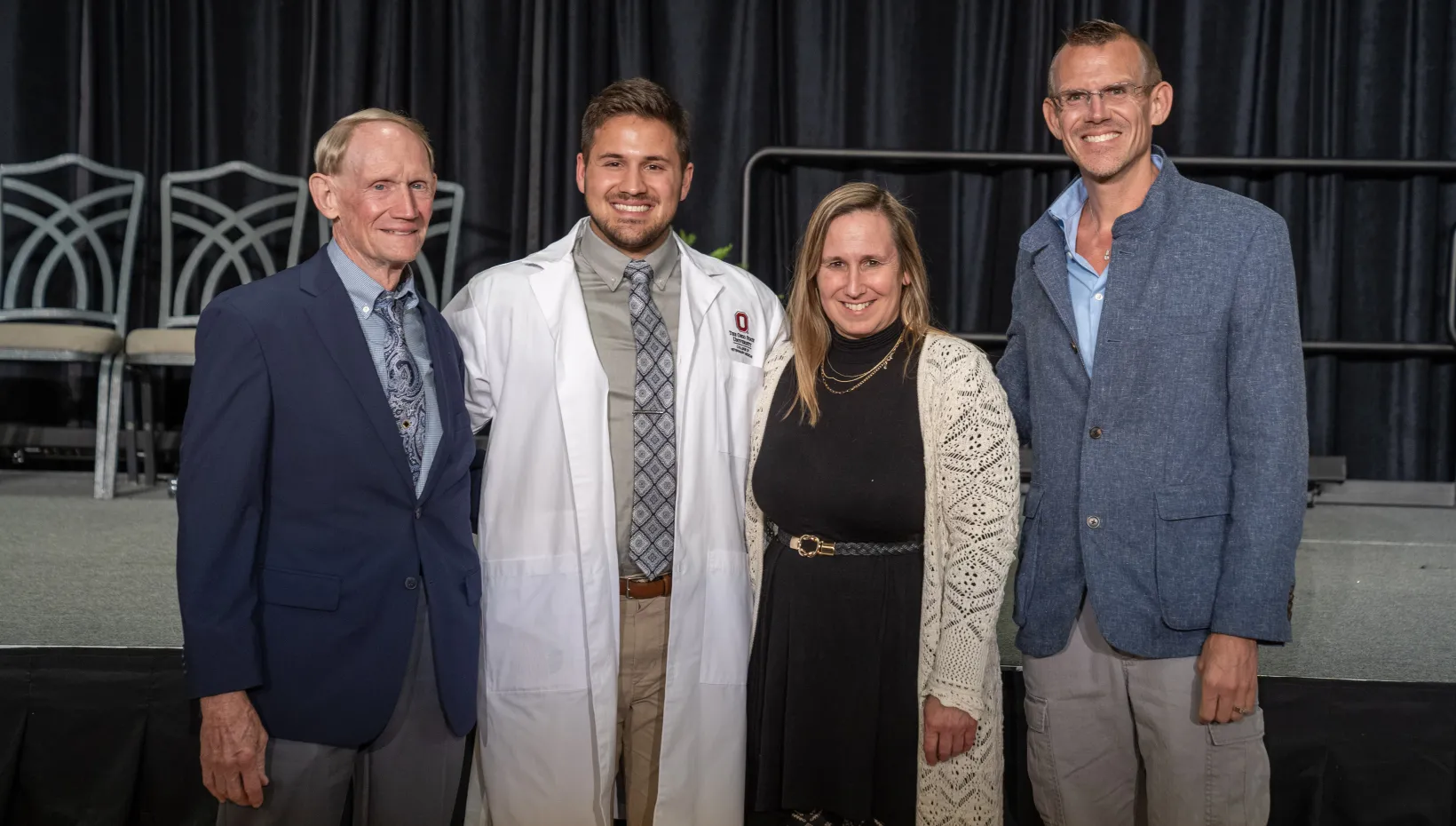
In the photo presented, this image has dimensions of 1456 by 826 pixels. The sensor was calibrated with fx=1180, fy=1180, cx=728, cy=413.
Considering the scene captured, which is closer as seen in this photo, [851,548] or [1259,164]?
[851,548]

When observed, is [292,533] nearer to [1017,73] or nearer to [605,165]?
[605,165]

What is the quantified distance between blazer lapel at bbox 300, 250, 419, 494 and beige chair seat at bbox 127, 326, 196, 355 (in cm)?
222

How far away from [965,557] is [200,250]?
3254mm

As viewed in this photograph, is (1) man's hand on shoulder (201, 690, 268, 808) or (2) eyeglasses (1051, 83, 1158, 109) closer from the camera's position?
(1) man's hand on shoulder (201, 690, 268, 808)

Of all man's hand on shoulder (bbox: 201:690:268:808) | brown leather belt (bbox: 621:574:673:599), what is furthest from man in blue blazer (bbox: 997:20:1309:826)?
man's hand on shoulder (bbox: 201:690:268:808)

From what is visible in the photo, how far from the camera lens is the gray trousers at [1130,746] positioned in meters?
1.75

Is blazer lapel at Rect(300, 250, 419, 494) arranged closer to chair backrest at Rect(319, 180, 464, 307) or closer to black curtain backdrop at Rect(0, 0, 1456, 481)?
chair backrest at Rect(319, 180, 464, 307)

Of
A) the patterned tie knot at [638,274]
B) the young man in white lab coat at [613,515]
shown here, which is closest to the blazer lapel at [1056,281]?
the young man in white lab coat at [613,515]

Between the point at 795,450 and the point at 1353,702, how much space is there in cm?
125

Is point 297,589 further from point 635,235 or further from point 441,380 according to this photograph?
point 635,235

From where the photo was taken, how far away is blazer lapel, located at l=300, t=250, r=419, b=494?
1646mm

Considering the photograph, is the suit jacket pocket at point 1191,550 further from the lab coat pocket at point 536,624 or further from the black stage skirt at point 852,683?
the lab coat pocket at point 536,624

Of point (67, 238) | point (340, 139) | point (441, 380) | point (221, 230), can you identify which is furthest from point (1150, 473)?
point (67, 238)

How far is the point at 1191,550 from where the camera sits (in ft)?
5.67
